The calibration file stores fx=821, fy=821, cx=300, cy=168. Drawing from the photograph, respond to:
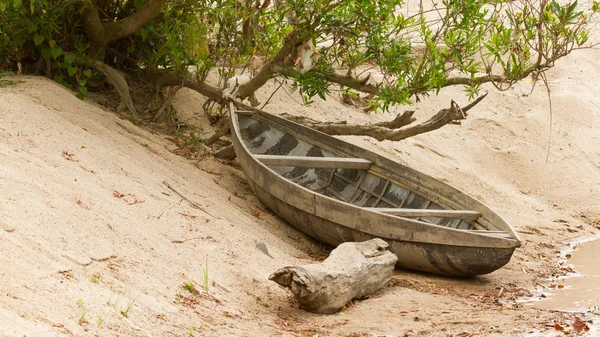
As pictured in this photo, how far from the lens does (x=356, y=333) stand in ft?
15.8

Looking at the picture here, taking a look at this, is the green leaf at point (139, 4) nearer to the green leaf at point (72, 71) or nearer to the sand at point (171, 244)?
the green leaf at point (72, 71)

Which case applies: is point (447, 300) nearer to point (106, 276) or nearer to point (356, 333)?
point (356, 333)

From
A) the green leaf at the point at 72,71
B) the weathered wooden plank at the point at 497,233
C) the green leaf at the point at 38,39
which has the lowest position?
the green leaf at the point at 72,71

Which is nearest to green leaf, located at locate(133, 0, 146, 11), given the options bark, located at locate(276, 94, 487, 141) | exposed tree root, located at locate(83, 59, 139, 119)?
exposed tree root, located at locate(83, 59, 139, 119)

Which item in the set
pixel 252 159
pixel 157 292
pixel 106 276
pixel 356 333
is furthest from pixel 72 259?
pixel 252 159

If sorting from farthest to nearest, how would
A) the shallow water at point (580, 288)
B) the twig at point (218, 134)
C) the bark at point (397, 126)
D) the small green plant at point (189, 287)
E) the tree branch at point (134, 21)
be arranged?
the twig at point (218, 134), the tree branch at point (134, 21), the bark at point (397, 126), the shallow water at point (580, 288), the small green plant at point (189, 287)

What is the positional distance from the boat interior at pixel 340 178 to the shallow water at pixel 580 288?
72 cm

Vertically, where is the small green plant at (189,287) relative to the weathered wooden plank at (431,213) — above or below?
below

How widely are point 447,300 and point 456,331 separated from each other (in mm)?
945

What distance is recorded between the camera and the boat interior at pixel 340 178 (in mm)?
6766

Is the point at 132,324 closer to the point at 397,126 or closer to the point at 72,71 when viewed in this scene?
the point at 397,126

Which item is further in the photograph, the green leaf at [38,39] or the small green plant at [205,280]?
the green leaf at [38,39]

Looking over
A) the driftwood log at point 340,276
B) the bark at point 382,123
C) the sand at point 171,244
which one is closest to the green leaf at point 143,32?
the bark at point 382,123

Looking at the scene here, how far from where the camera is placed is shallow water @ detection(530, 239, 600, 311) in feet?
18.6
